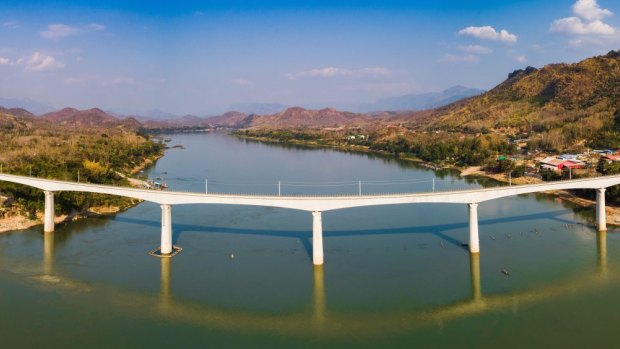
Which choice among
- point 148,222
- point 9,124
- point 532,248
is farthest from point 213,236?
point 9,124

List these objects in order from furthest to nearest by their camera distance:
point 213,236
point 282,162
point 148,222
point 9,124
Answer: point 9,124 < point 282,162 < point 148,222 < point 213,236

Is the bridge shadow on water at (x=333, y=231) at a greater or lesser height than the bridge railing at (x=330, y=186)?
lesser

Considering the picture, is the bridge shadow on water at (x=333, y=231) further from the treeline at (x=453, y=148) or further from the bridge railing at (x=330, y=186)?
the treeline at (x=453, y=148)

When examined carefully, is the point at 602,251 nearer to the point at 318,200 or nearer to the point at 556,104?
the point at 318,200

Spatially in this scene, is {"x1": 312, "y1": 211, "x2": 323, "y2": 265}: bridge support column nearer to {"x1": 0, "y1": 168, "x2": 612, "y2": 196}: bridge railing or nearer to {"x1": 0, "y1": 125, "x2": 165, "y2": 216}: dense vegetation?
{"x1": 0, "y1": 168, "x2": 612, "y2": 196}: bridge railing

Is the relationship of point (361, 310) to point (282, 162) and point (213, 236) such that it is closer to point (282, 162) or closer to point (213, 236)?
point (213, 236)

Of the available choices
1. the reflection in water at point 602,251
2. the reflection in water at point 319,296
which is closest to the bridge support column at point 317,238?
the reflection in water at point 319,296
